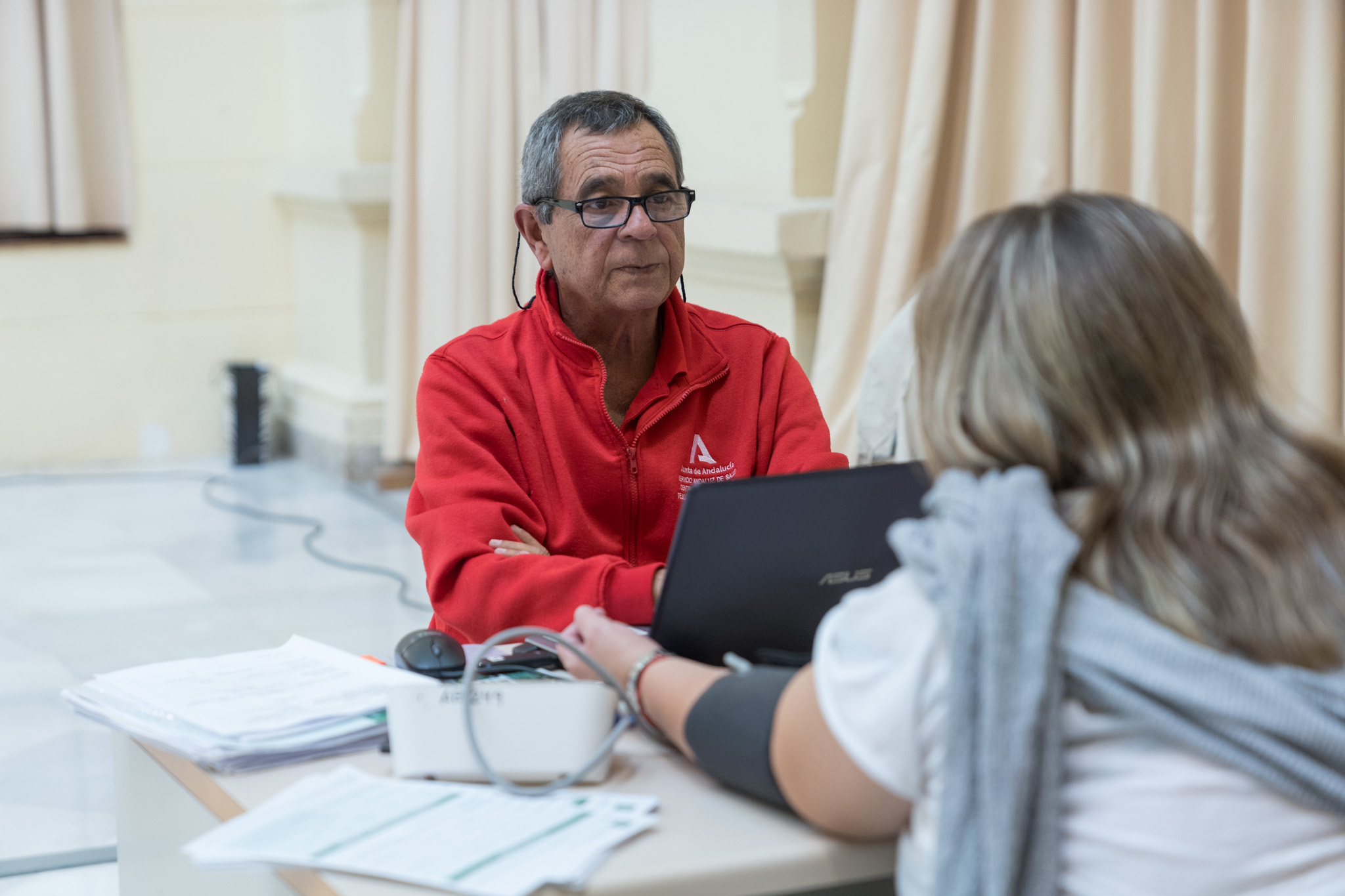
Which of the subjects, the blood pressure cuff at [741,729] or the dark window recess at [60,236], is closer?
the blood pressure cuff at [741,729]

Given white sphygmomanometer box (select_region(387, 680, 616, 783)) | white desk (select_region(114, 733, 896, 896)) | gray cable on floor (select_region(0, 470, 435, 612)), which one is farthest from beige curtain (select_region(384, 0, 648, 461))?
white sphygmomanometer box (select_region(387, 680, 616, 783))

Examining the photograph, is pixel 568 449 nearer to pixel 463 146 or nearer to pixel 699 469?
pixel 699 469

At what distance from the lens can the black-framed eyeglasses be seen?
65.5 inches

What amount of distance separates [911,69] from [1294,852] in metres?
2.21

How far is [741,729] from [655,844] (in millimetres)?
103

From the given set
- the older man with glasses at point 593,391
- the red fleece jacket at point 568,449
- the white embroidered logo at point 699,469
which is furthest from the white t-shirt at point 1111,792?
the white embroidered logo at point 699,469

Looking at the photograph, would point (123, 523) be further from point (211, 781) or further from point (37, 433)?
point (211, 781)

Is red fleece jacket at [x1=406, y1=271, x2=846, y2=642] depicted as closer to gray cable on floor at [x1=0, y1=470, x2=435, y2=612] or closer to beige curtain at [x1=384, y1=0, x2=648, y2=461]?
gray cable on floor at [x1=0, y1=470, x2=435, y2=612]

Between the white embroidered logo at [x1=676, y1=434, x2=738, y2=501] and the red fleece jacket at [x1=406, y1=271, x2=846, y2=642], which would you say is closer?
the red fleece jacket at [x1=406, y1=271, x2=846, y2=642]

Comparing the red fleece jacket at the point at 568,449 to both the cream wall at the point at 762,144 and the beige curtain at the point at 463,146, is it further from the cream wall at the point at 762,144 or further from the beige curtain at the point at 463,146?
the beige curtain at the point at 463,146

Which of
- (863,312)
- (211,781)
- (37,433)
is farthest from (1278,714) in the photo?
(37,433)

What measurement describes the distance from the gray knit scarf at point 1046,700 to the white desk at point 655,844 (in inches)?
5.6

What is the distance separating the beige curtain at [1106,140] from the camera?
208 cm

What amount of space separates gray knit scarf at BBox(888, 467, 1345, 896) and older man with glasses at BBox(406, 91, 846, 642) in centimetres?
78
